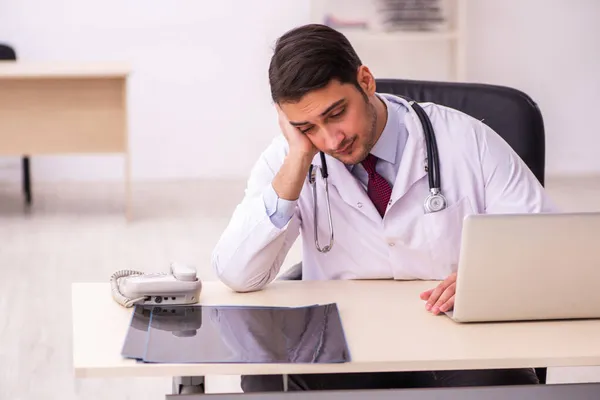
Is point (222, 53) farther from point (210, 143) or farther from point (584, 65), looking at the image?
point (584, 65)

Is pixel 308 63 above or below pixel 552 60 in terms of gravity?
above

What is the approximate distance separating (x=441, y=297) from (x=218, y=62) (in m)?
4.44

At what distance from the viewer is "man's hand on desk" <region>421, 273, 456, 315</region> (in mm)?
1619

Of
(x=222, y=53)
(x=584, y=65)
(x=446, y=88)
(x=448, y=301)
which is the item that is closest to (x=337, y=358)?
(x=448, y=301)

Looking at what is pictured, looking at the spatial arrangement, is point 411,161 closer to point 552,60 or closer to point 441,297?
point 441,297

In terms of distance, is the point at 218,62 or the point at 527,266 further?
the point at 218,62

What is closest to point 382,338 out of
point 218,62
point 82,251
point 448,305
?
point 448,305

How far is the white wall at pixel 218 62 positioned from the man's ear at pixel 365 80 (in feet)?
12.8

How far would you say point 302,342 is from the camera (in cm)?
148

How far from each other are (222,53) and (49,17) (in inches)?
40.8

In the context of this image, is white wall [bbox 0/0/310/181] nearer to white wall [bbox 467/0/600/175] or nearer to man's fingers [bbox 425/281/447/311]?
white wall [bbox 467/0/600/175]

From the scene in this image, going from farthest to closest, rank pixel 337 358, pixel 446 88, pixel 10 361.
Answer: pixel 10 361
pixel 446 88
pixel 337 358

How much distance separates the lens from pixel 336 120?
1.84 metres

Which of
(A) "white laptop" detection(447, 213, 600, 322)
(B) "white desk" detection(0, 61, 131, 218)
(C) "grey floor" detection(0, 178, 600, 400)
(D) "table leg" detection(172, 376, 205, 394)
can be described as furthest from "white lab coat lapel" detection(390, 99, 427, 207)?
(B) "white desk" detection(0, 61, 131, 218)
